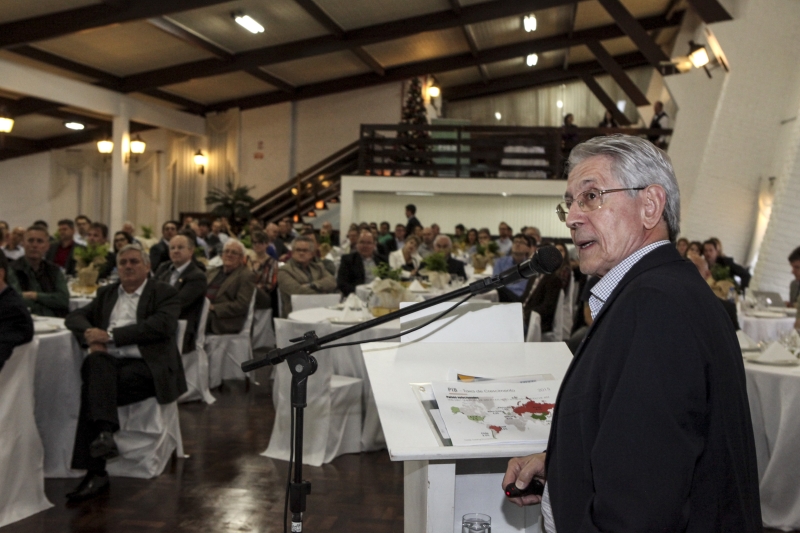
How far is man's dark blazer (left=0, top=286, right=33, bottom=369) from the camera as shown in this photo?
3400 mm

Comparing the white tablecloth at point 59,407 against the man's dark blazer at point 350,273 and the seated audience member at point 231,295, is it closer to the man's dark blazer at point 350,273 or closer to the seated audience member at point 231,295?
the seated audience member at point 231,295

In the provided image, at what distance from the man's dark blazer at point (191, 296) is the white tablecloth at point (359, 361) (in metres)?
0.80

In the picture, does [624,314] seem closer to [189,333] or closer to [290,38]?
[189,333]

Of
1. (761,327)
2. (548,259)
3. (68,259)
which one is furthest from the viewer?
(68,259)

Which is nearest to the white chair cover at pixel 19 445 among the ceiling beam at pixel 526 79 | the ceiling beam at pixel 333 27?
the ceiling beam at pixel 333 27

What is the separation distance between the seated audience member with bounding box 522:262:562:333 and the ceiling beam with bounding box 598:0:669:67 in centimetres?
837

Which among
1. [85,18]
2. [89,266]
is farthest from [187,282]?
[85,18]

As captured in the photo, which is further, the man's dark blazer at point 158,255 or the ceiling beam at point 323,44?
the ceiling beam at point 323,44

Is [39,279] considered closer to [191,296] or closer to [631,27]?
[191,296]

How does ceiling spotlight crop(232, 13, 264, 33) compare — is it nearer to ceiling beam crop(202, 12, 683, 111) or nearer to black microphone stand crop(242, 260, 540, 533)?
ceiling beam crop(202, 12, 683, 111)

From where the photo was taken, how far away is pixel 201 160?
57.9 feet

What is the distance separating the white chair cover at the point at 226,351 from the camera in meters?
6.34

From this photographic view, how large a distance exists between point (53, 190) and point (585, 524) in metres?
19.0

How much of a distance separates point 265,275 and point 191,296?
6.61 ft
